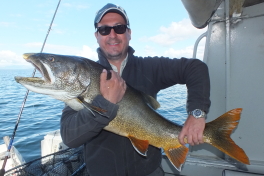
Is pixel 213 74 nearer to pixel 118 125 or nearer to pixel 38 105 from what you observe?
pixel 118 125

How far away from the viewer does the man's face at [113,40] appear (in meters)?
2.75

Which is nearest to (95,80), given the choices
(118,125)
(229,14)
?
(118,125)

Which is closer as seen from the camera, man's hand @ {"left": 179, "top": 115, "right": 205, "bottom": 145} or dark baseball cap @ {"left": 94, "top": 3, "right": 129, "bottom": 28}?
man's hand @ {"left": 179, "top": 115, "right": 205, "bottom": 145}

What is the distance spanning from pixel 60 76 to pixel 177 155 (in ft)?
5.42

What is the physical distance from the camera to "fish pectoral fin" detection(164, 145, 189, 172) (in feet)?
8.54

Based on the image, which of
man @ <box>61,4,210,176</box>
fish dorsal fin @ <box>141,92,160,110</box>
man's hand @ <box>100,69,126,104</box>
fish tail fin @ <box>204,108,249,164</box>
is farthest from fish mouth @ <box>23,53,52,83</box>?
fish tail fin @ <box>204,108,249,164</box>

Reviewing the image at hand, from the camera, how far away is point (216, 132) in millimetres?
2439

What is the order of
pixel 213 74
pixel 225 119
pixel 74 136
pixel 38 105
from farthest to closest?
pixel 38 105
pixel 213 74
pixel 225 119
pixel 74 136

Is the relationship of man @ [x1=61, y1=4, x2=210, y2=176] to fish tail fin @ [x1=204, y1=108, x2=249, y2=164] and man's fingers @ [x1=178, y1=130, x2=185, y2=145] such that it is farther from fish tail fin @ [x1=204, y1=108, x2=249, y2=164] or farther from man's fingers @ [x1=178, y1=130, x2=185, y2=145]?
fish tail fin @ [x1=204, y1=108, x2=249, y2=164]

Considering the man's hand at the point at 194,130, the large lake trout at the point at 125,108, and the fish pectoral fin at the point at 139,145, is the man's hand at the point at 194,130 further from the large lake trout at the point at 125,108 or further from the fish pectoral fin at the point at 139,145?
the fish pectoral fin at the point at 139,145

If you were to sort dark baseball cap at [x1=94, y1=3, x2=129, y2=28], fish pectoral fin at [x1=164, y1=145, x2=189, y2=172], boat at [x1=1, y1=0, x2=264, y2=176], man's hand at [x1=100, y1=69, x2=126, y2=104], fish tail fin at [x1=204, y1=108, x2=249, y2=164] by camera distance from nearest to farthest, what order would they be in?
man's hand at [x1=100, y1=69, x2=126, y2=104]
fish tail fin at [x1=204, y1=108, x2=249, y2=164]
fish pectoral fin at [x1=164, y1=145, x2=189, y2=172]
dark baseball cap at [x1=94, y1=3, x2=129, y2=28]
boat at [x1=1, y1=0, x2=264, y2=176]

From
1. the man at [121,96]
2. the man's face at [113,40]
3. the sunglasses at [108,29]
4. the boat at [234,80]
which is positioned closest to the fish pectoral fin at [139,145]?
the man at [121,96]

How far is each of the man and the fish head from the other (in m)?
0.23

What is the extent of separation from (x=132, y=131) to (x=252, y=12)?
2.98 meters
